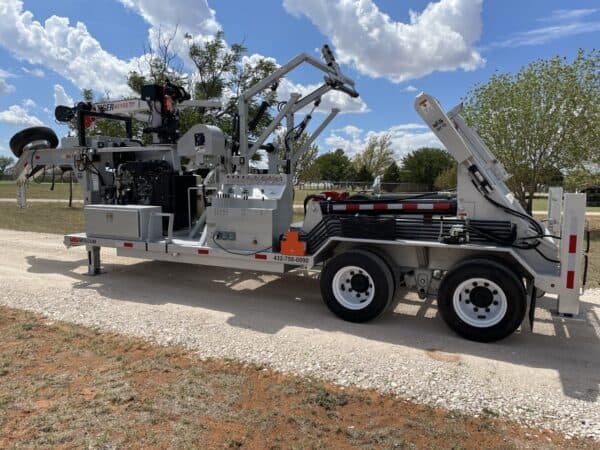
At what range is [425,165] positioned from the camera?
198 feet

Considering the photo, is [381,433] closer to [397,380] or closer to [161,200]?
[397,380]

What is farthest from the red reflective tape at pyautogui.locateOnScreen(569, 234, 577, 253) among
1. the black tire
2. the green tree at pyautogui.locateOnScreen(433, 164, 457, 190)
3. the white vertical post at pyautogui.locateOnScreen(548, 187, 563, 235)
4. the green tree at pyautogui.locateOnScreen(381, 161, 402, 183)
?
the green tree at pyautogui.locateOnScreen(381, 161, 402, 183)

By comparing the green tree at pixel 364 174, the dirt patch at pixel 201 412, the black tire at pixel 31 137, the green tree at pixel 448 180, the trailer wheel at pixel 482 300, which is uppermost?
the green tree at pixel 364 174

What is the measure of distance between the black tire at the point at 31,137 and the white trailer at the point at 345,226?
3.91 feet

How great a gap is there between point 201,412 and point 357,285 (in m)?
2.65

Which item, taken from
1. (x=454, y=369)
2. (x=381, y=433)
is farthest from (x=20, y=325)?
(x=454, y=369)

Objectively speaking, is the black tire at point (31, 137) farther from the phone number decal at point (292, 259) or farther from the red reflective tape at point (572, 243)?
the red reflective tape at point (572, 243)

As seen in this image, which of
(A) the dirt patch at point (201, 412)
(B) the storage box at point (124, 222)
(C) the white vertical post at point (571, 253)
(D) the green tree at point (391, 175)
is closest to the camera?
(A) the dirt patch at point (201, 412)

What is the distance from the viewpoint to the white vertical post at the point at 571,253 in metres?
4.45

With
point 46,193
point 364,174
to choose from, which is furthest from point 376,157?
point 46,193

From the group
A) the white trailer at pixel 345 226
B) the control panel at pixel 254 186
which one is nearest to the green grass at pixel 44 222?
the white trailer at pixel 345 226

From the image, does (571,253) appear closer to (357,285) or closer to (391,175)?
(357,285)

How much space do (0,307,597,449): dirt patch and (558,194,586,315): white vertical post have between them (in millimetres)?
1313

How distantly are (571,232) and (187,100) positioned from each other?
667cm
